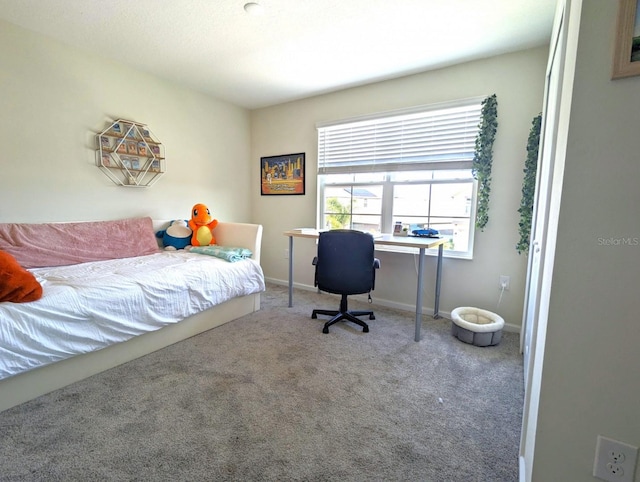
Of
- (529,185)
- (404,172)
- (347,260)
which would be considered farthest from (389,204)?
(529,185)

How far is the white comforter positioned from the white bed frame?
89mm

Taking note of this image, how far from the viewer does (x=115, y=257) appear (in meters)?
2.72

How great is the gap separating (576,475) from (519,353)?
1.52m

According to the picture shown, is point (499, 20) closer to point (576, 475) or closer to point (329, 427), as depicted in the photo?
point (576, 475)

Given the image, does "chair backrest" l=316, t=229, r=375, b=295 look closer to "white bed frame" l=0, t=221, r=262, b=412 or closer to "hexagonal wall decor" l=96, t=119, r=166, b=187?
"white bed frame" l=0, t=221, r=262, b=412

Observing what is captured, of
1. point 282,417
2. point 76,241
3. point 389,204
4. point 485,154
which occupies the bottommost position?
point 282,417

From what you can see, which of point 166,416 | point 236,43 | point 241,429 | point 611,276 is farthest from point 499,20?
point 166,416

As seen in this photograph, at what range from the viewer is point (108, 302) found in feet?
6.20

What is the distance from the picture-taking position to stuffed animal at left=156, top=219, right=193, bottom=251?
10.4ft

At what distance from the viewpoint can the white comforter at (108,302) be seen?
1.56m

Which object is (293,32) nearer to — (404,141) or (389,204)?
(404,141)

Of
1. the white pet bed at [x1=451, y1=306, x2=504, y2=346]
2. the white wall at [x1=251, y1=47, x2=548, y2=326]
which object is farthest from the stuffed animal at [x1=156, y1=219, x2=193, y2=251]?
the white pet bed at [x1=451, y1=306, x2=504, y2=346]

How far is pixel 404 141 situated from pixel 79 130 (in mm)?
2956

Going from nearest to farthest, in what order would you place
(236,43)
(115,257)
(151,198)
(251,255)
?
1. (236,43)
2. (115,257)
3. (251,255)
4. (151,198)
